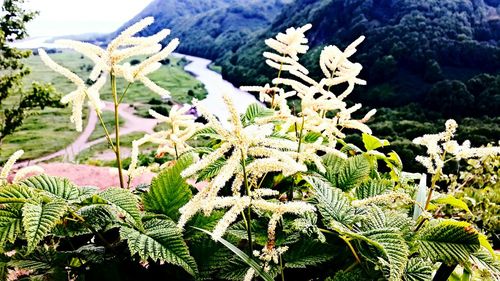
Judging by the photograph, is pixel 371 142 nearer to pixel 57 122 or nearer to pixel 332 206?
pixel 332 206

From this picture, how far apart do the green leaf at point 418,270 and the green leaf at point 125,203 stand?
3.06 feet

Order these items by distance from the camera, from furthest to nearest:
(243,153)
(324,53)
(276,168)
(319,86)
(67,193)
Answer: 1. (324,53)
2. (319,86)
3. (67,193)
4. (276,168)
5. (243,153)

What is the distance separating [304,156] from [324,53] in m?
0.93

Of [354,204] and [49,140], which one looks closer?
[354,204]

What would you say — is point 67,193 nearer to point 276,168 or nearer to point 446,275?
point 276,168

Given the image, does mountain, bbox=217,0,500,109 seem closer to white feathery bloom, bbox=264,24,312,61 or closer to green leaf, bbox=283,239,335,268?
white feathery bloom, bbox=264,24,312,61

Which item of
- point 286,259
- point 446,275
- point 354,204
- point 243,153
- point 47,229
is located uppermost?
point 243,153

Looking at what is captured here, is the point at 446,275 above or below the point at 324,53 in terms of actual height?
below

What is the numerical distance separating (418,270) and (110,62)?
1.36m

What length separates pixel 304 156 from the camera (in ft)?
5.92

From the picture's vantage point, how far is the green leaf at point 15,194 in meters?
1.47

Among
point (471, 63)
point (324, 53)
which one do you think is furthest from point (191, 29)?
point (324, 53)

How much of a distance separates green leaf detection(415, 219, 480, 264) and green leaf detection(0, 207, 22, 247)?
4.34 feet

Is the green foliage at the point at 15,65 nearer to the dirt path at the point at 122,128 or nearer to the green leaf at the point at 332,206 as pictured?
the dirt path at the point at 122,128
